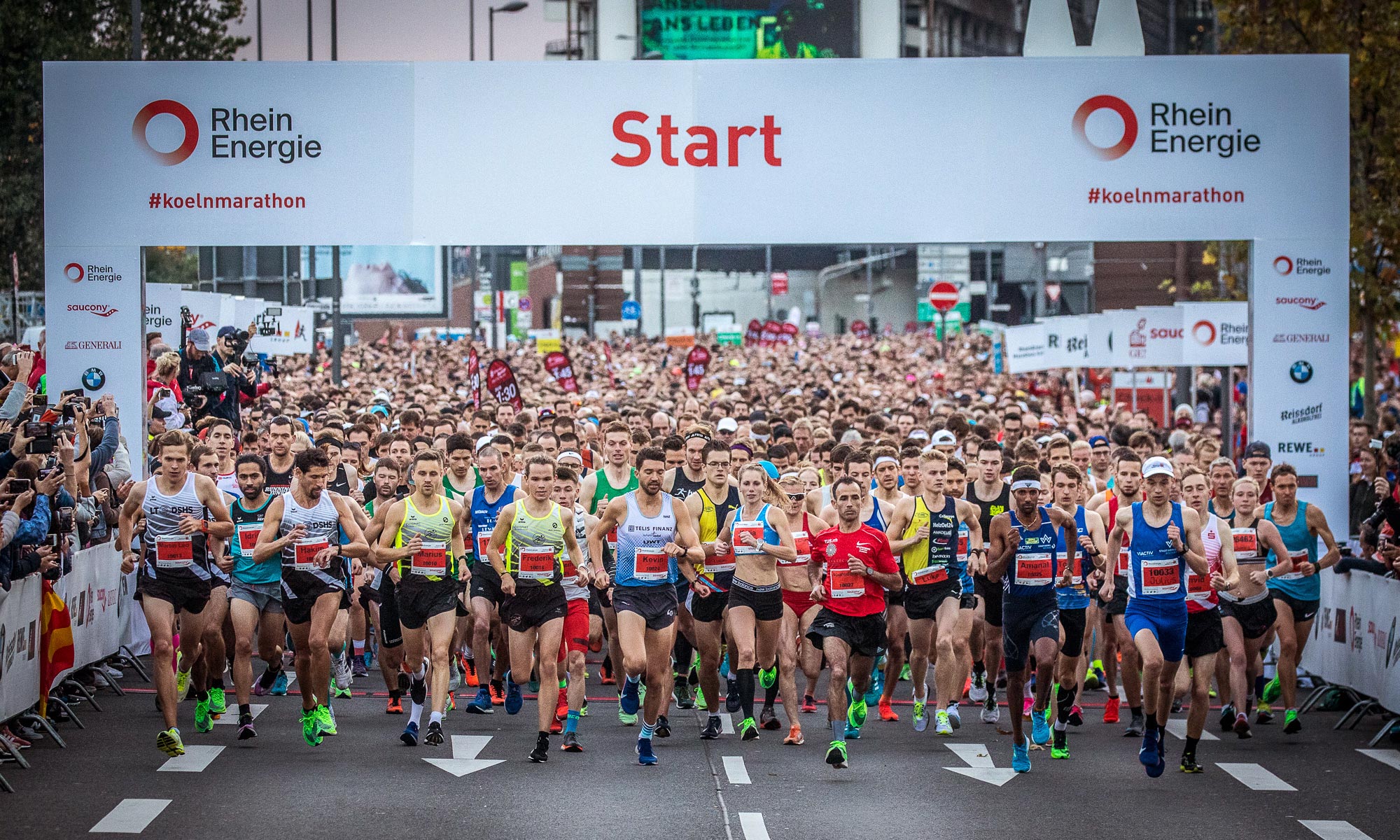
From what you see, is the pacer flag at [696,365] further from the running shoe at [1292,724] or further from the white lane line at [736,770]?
the white lane line at [736,770]

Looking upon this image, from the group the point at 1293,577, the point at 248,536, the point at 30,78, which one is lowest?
the point at 1293,577

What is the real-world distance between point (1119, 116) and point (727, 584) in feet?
21.4

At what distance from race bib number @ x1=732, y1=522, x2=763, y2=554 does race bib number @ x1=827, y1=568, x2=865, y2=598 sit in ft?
1.91

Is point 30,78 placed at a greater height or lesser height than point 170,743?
greater

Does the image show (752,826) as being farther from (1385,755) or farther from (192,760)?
(1385,755)

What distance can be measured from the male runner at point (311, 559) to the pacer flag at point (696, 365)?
76.5 feet

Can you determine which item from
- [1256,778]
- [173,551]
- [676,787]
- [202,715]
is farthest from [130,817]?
[1256,778]

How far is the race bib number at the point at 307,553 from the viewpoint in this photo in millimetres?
11734

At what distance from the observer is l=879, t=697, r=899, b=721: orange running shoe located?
1371cm

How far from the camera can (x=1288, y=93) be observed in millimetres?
16141

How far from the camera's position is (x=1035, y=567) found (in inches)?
464

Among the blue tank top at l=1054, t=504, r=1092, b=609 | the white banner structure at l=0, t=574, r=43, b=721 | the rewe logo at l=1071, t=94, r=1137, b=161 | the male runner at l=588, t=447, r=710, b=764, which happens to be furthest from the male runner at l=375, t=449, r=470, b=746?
the rewe logo at l=1071, t=94, r=1137, b=161

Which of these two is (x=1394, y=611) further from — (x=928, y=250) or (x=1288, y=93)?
(x=928, y=250)

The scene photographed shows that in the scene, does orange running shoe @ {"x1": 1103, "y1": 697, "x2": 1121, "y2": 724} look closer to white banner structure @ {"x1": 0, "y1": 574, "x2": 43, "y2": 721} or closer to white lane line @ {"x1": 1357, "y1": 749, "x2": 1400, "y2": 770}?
white lane line @ {"x1": 1357, "y1": 749, "x2": 1400, "y2": 770}
